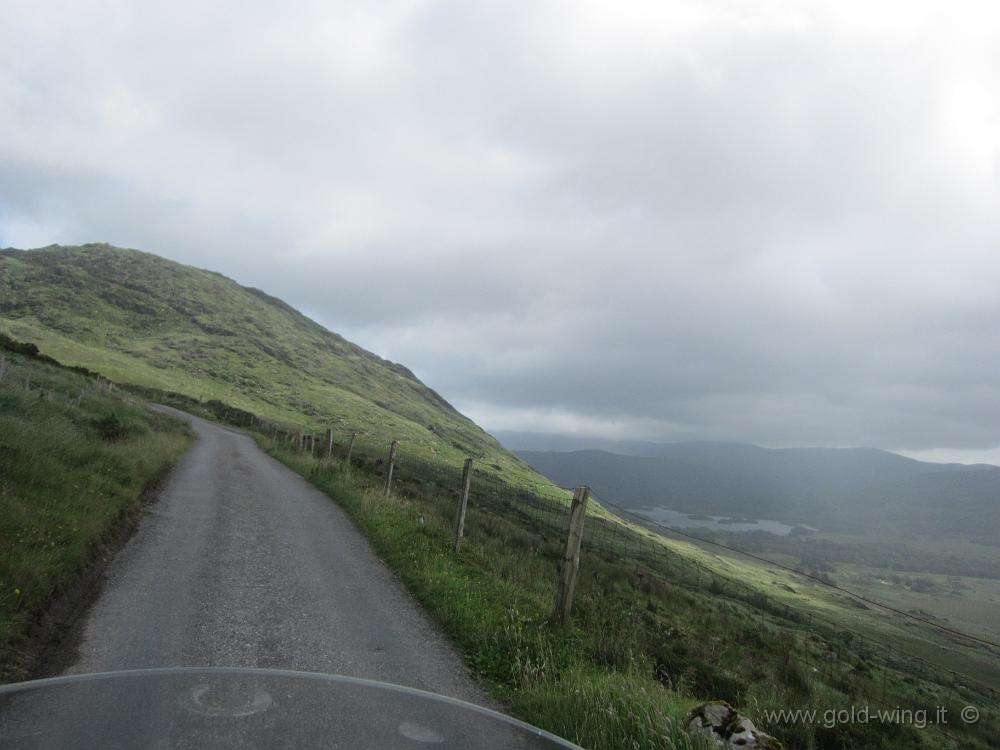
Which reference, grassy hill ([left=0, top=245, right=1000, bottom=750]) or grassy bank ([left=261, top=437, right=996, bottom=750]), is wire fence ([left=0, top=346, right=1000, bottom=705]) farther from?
grassy bank ([left=261, top=437, right=996, bottom=750])

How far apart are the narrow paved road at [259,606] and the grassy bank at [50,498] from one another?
20.5 inches

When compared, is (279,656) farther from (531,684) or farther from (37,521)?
(37,521)

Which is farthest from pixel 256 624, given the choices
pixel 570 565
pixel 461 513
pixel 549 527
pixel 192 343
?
A: pixel 192 343

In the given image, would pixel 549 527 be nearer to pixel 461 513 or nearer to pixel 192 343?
pixel 461 513

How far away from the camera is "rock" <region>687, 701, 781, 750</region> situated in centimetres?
412

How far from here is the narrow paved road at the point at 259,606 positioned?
5906 millimetres

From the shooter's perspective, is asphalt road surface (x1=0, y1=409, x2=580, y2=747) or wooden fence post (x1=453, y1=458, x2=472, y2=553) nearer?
asphalt road surface (x1=0, y1=409, x2=580, y2=747)

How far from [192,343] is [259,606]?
9954cm

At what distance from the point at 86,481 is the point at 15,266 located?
135m

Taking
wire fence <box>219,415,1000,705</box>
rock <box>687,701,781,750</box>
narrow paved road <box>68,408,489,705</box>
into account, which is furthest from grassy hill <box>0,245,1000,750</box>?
narrow paved road <box>68,408,489,705</box>

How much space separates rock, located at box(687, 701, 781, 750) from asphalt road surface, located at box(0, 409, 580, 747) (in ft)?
7.05

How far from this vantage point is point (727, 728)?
4.27 meters

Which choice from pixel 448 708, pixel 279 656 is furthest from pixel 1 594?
pixel 448 708

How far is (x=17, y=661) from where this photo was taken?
203 inches
